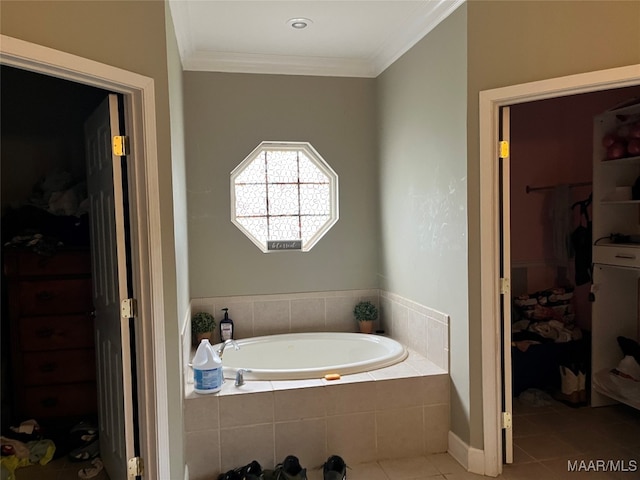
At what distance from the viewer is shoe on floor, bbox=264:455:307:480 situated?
2480mm

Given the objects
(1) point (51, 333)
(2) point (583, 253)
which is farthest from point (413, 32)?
(1) point (51, 333)

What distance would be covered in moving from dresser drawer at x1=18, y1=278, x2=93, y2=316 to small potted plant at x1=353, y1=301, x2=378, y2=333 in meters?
1.87

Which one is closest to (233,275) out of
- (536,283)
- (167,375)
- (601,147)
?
(167,375)

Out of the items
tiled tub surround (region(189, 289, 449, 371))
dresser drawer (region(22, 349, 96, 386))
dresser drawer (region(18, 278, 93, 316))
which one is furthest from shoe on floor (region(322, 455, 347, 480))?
dresser drawer (region(18, 278, 93, 316))

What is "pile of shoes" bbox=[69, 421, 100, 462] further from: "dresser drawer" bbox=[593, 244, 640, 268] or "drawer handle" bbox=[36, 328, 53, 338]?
"dresser drawer" bbox=[593, 244, 640, 268]

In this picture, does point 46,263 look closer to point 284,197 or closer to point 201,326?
point 201,326

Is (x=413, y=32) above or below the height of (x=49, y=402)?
above

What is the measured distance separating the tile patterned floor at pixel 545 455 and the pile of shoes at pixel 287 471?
153 millimetres

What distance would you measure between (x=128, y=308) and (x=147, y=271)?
19 centimetres

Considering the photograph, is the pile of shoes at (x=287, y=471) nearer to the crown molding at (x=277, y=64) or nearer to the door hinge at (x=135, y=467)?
the door hinge at (x=135, y=467)

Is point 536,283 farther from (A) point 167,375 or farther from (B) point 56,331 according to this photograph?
(B) point 56,331

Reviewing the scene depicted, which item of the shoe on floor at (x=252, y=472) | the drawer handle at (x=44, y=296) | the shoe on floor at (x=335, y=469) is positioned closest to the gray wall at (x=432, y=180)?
the shoe on floor at (x=335, y=469)

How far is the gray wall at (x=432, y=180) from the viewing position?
2.68m

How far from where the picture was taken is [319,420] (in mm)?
2764
